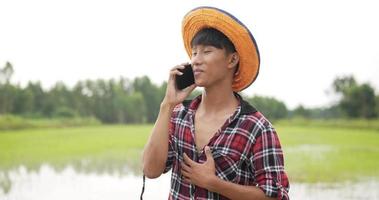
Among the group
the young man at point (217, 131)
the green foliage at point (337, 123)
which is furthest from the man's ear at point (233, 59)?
the green foliage at point (337, 123)

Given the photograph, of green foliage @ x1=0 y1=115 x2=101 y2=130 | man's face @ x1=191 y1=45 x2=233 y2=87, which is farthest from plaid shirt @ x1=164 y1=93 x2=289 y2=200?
green foliage @ x1=0 y1=115 x2=101 y2=130

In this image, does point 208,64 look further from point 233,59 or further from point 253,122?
point 253,122

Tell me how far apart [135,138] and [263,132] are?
49.8 ft

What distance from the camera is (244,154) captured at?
145 cm

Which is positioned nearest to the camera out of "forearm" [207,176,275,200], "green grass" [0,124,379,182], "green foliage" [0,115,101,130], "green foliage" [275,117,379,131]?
"forearm" [207,176,275,200]

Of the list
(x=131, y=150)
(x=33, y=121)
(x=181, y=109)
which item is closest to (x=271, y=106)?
(x=131, y=150)

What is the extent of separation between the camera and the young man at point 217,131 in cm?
143

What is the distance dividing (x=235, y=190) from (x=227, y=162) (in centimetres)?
8

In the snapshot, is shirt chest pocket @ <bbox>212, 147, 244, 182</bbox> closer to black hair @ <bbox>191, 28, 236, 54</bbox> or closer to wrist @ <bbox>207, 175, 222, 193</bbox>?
wrist @ <bbox>207, 175, 222, 193</bbox>

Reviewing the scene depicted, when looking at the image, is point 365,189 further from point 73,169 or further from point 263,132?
point 263,132

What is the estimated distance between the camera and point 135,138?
16500mm

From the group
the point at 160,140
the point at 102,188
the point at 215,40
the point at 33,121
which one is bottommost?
the point at 102,188

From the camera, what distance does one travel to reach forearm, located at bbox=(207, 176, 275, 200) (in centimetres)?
141

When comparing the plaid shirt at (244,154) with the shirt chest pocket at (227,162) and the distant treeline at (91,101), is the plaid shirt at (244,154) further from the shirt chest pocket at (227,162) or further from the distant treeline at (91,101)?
the distant treeline at (91,101)
